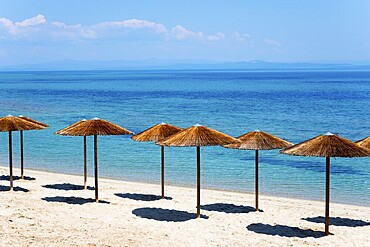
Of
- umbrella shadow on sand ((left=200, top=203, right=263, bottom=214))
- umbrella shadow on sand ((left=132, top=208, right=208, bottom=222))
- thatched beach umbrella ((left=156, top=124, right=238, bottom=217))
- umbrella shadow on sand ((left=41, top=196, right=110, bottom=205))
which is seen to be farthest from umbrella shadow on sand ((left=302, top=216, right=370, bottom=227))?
umbrella shadow on sand ((left=41, top=196, right=110, bottom=205))

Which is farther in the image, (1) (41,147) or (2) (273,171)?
(1) (41,147)

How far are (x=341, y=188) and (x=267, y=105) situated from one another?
3674cm

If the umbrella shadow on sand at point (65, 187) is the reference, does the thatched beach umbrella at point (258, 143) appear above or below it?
above

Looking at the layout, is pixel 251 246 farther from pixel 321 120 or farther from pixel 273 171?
pixel 321 120

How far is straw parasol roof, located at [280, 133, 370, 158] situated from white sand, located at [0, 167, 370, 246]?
1.67 metres

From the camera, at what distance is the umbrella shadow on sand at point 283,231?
35.6 ft

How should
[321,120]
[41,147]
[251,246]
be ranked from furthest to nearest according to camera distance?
[321,120], [41,147], [251,246]

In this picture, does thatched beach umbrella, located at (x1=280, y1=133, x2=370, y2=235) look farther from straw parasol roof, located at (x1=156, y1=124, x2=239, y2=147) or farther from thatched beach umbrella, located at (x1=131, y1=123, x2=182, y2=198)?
thatched beach umbrella, located at (x1=131, y1=123, x2=182, y2=198)

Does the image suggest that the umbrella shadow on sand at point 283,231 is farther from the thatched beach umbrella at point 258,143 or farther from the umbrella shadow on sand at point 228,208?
the thatched beach umbrella at point 258,143

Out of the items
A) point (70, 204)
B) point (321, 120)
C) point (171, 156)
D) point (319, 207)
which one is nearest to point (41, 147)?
point (171, 156)

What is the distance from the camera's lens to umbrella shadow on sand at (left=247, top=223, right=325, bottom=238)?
10.9 metres

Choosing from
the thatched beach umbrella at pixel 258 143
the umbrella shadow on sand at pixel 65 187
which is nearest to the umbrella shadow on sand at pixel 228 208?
the thatched beach umbrella at pixel 258 143

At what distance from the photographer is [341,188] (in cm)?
1714

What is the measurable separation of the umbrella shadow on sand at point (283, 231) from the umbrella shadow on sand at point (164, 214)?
4.25 ft
